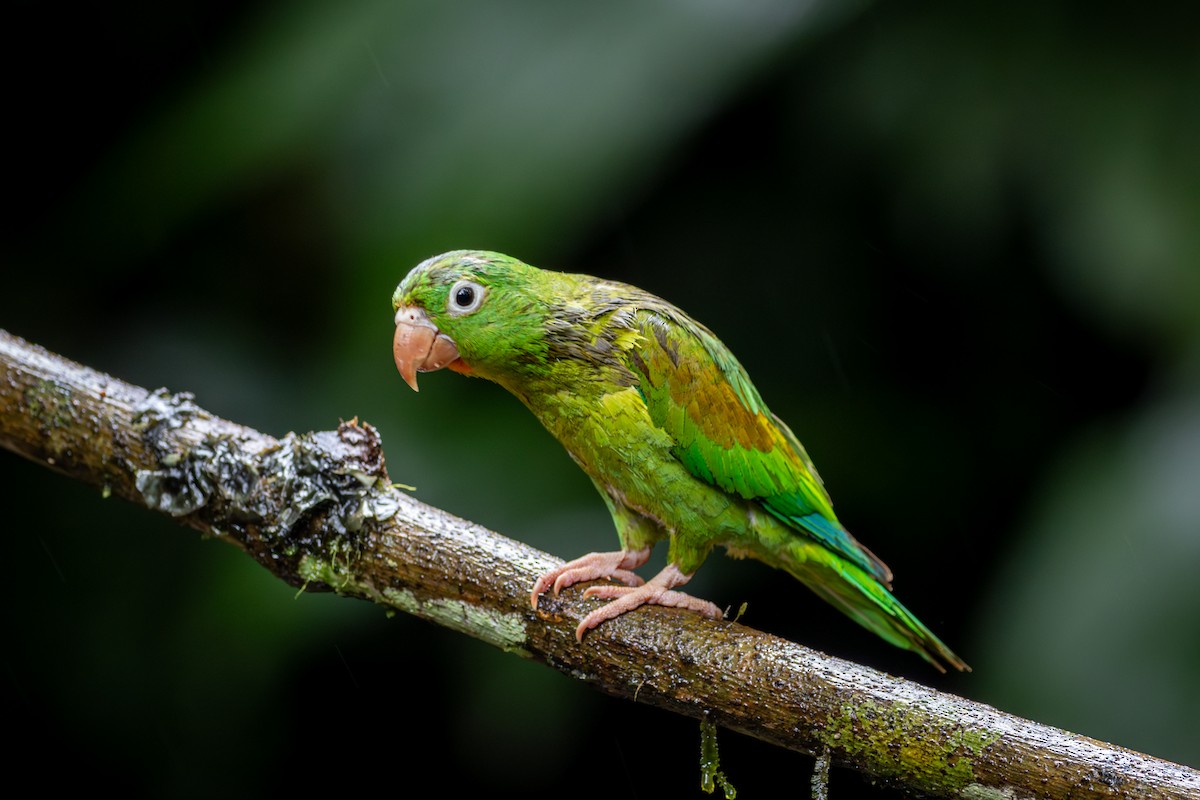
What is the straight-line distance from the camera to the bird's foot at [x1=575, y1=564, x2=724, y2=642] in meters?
2.41

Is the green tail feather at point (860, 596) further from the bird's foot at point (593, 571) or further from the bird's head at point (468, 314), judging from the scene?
the bird's head at point (468, 314)

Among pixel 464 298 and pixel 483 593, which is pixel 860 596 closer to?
pixel 483 593

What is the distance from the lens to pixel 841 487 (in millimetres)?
4102

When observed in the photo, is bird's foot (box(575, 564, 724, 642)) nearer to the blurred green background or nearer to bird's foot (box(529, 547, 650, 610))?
bird's foot (box(529, 547, 650, 610))

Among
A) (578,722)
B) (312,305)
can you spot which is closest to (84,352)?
(312,305)

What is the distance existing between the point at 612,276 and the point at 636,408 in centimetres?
192

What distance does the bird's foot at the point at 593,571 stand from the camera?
96.3 inches

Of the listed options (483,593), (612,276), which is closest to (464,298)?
(483,593)

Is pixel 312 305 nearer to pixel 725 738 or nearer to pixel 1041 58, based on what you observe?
pixel 725 738

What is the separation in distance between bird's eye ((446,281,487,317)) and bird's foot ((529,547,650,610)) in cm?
64

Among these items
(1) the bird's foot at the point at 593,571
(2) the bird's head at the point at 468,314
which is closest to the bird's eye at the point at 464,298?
(2) the bird's head at the point at 468,314

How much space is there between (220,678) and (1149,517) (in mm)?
3482

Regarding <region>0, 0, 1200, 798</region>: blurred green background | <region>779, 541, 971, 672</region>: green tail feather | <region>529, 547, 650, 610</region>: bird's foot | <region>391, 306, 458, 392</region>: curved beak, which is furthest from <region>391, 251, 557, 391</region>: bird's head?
<region>0, 0, 1200, 798</region>: blurred green background

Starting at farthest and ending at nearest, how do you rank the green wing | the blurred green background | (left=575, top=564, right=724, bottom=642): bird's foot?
the blurred green background → the green wing → (left=575, top=564, right=724, bottom=642): bird's foot
